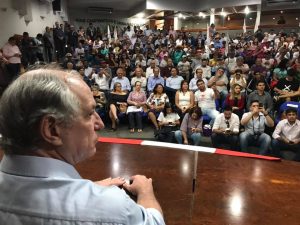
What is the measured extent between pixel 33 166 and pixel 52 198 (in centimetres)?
8

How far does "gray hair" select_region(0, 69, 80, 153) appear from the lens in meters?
0.63

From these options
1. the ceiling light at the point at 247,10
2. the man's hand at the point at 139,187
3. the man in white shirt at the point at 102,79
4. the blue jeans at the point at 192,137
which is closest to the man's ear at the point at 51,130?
the man's hand at the point at 139,187

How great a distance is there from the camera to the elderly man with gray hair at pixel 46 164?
23.6 inches

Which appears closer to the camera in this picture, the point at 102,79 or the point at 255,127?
the point at 255,127

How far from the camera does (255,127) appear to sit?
4238 millimetres

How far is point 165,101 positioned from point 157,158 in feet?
12.4

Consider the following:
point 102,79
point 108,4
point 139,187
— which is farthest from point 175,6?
point 139,187

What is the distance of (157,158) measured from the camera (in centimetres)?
169

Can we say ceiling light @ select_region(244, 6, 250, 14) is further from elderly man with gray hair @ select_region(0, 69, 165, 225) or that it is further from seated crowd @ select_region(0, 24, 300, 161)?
elderly man with gray hair @ select_region(0, 69, 165, 225)

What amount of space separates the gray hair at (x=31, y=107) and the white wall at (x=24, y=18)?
8191 mm

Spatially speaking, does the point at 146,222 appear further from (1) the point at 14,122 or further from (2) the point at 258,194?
(2) the point at 258,194

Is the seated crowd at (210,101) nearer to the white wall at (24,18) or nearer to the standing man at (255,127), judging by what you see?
the standing man at (255,127)

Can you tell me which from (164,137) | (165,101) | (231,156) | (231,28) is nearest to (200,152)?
(231,156)

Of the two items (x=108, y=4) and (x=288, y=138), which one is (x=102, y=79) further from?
(x=108, y=4)
